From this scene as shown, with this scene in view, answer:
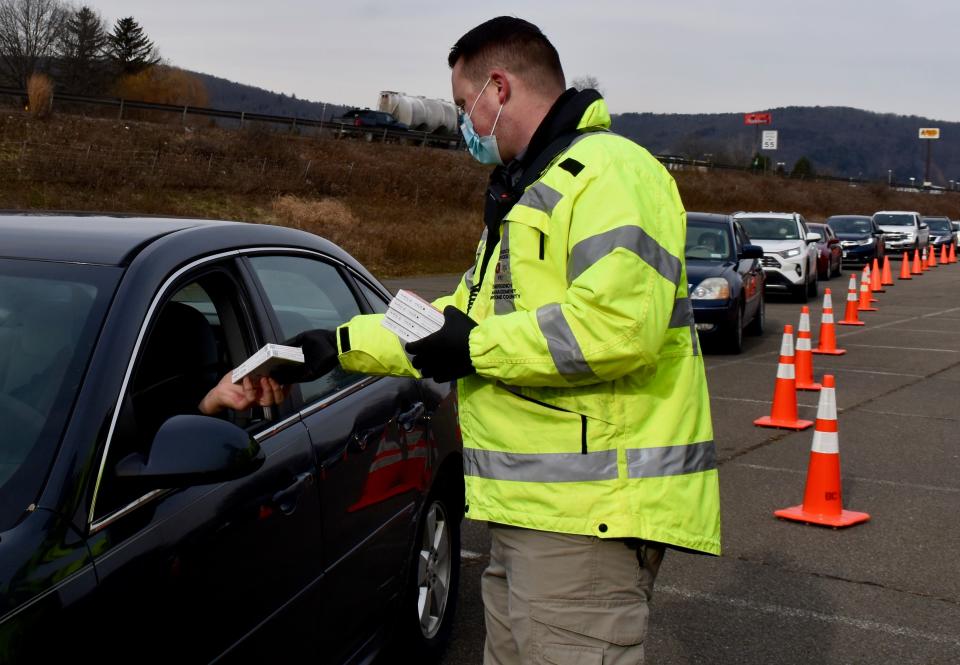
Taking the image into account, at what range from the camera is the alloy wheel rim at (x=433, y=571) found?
448cm

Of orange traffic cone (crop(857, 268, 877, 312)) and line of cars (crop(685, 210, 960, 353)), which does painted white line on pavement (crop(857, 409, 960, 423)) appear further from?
orange traffic cone (crop(857, 268, 877, 312))

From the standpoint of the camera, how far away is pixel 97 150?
42.2 meters

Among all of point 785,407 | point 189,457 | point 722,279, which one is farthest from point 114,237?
point 722,279

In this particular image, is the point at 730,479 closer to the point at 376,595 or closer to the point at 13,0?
the point at 376,595

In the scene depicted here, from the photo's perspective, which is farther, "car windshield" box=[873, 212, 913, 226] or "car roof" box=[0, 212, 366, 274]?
"car windshield" box=[873, 212, 913, 226]

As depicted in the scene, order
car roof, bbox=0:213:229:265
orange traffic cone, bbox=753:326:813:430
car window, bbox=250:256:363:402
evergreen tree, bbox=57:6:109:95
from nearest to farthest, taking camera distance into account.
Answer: car roof, bbox=0:213:229:265 → car window, bbox=250:256:363:402 → orange traffic cone, bbox=753:326:813:430 → evergreen tree, bbox=57:6:109:95

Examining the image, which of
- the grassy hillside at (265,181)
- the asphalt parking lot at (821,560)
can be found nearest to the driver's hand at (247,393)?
the asphalt parking lot at (821,560)

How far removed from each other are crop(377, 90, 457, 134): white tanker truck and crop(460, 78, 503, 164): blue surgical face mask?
2600 inches

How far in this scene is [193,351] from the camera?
3650mm

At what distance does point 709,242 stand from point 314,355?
14.2 metres

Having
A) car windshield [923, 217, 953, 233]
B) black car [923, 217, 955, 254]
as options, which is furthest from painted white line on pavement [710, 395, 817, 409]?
car windshield [923, 217, 953, 233]

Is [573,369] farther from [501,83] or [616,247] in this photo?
[501,83]

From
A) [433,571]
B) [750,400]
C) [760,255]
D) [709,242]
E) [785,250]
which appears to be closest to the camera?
[433,571]

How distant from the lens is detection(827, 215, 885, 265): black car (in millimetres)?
39781
